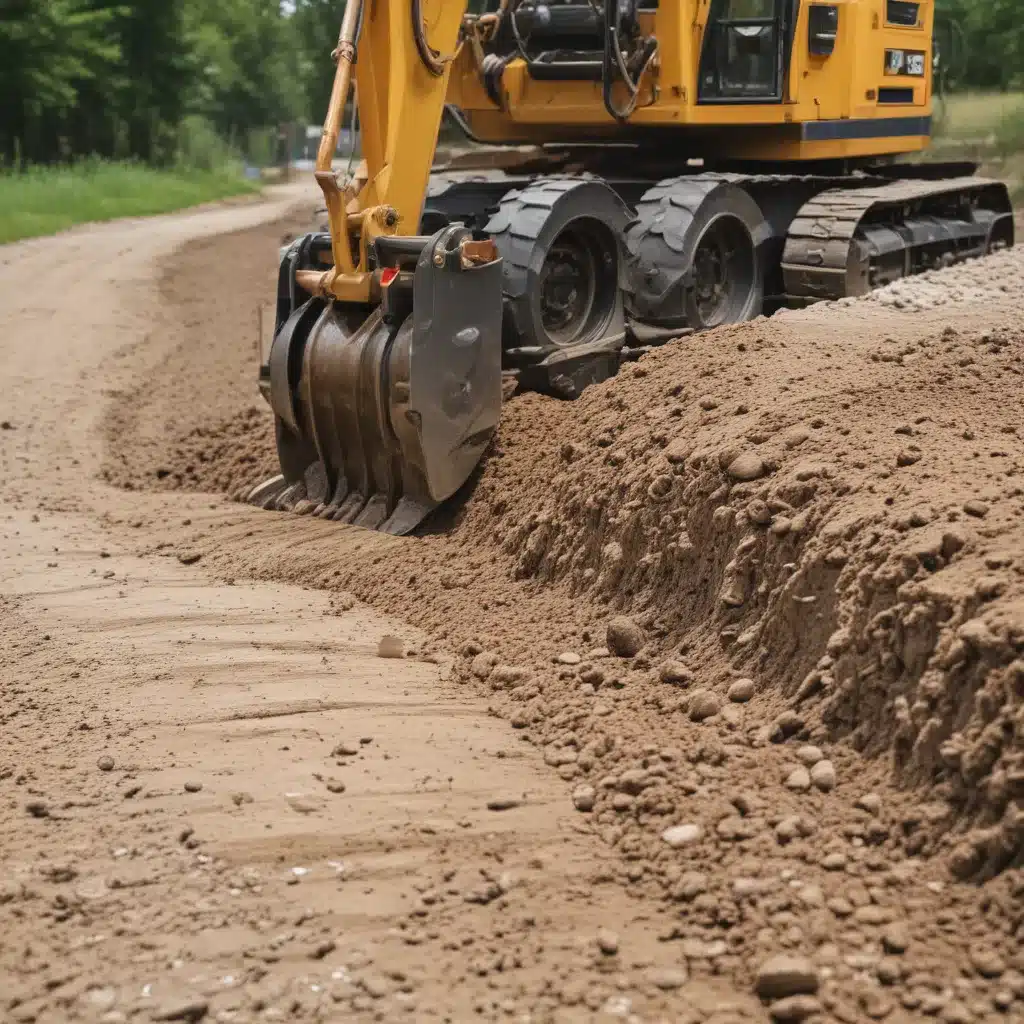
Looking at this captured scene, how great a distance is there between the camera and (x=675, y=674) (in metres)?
4.46

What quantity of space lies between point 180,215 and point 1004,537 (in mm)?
24591

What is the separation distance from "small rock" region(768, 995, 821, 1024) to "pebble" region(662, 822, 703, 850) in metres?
0.66

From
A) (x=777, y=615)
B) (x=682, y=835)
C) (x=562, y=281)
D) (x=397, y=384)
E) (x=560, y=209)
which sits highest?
(x=560, y=209)

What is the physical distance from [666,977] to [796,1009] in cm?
28

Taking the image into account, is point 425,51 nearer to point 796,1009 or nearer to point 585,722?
point 585,722

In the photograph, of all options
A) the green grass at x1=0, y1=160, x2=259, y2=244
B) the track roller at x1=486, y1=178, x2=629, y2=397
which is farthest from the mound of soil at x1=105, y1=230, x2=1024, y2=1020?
the green grass at x1=0, y1=160, x2=259, y2=244

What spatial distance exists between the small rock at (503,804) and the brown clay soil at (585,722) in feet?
0.06

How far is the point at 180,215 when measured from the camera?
26625 mm

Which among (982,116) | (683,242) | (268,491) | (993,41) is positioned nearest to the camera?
(268,491)

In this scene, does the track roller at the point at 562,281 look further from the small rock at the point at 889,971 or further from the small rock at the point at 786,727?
the small rock at the point at 889,971

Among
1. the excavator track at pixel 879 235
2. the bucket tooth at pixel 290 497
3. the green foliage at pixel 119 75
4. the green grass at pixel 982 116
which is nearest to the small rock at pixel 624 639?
the bucket tooth at pixel 290 497

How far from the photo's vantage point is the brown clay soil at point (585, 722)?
309 cm

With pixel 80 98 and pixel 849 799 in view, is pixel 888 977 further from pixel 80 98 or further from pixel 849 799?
pixel 80 98

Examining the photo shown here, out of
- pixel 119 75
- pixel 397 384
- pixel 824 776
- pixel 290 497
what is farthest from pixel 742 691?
pixel 119 75
